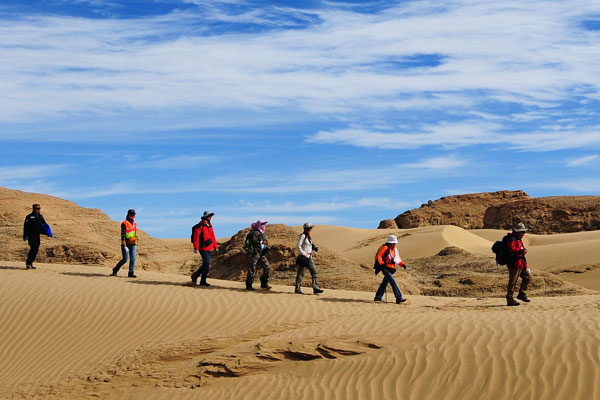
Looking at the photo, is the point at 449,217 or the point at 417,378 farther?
the point at 449,217

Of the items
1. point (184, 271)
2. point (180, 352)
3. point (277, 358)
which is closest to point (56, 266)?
point (184, 271)

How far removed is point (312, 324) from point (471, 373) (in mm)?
3982

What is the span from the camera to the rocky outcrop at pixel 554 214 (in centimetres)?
5256

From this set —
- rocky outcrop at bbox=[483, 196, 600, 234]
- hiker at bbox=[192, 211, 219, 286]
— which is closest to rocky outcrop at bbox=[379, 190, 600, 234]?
rocky outcrop at bbox=[483, 196, 600, 234]

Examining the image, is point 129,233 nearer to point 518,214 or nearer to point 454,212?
point 518,214

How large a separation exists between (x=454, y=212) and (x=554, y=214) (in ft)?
49.0

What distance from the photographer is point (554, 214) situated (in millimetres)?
54562

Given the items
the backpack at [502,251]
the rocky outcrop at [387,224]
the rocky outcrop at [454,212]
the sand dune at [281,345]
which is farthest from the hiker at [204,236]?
the rocky outcrop at [454,212]

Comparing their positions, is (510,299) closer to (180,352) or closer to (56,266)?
(180,352)

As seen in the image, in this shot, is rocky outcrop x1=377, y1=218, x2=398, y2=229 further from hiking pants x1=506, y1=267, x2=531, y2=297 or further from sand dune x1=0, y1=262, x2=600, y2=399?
hiking pants x1=506, y1=267, x2=531, y2=297

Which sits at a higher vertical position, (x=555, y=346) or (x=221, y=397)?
(x=555, y=346)

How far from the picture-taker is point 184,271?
87.7 ft

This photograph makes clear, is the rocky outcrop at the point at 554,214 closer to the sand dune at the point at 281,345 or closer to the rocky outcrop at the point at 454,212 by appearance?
the rocky outcrop at the point at 454,212

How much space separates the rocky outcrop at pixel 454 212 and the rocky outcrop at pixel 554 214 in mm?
7797
